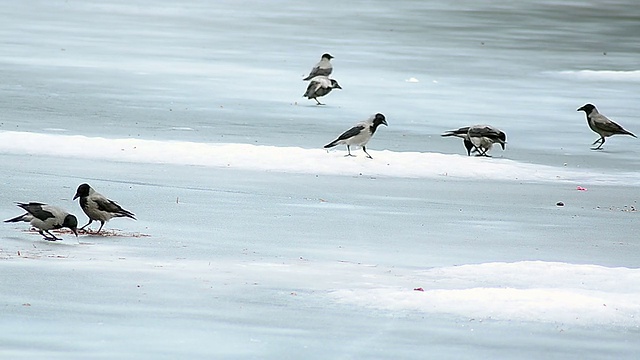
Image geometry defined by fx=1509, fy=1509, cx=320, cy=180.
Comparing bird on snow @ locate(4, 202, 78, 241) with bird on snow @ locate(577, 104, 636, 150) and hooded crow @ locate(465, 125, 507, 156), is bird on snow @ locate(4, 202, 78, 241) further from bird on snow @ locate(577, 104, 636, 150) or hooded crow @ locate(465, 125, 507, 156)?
bird on snow @ locate(577, 104, 636, 150)

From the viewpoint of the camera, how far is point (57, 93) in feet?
62.5

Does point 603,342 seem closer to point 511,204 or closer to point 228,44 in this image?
point 511,204

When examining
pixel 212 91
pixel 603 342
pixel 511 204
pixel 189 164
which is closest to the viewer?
pixel 603 342

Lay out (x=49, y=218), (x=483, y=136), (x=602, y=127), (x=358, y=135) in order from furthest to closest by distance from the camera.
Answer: (x=602, y=127) < (x=483, y=136) < (x=358, y=135) < (x=49, y=218)

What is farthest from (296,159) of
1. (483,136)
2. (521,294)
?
(521,294)

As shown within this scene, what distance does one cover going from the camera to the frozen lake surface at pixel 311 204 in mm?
6730

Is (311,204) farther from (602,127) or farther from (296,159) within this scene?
(602,127)

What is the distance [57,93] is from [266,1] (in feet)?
63.1

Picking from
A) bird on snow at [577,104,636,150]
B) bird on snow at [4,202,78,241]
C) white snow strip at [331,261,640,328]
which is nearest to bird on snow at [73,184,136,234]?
bird on snow at [4,202,78,241]

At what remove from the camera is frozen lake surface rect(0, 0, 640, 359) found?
6.73m

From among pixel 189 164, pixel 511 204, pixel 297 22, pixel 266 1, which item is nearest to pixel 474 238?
pixel 511 204

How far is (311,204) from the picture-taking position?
1114 centimetres

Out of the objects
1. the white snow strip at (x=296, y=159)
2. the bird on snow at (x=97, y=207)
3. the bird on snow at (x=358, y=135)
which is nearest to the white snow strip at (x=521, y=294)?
the bird on snow at (x=97, y=207)

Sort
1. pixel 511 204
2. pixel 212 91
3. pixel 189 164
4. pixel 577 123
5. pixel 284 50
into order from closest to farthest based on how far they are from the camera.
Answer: pixel 511 204 → pixel 189 164 → pixel 577 123 → pixel 212 91 → pixel 284 50
